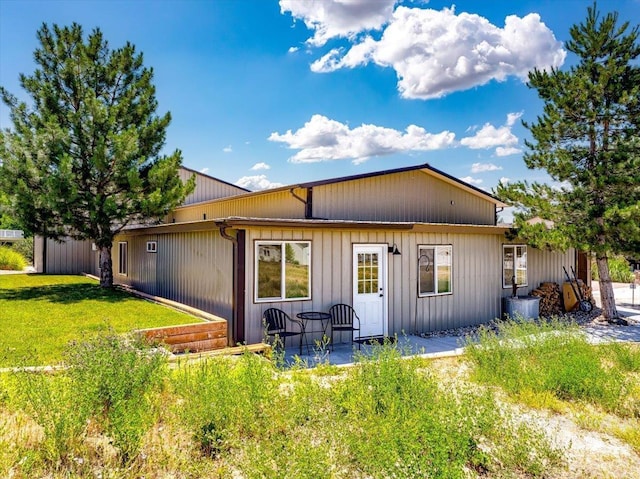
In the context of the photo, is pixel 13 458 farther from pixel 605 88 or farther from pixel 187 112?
pixel 187 112

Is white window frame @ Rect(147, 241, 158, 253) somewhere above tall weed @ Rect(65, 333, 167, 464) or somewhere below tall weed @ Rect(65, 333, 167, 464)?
above

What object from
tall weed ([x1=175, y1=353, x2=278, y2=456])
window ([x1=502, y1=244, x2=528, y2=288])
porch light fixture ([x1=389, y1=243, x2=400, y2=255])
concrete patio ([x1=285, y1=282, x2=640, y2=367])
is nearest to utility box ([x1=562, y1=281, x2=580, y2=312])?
concrete patio ([x1=285, y1=282, x2=640, y2=367])

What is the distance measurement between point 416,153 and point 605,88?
11.7 m

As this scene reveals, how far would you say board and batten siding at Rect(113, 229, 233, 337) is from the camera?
8180 mm

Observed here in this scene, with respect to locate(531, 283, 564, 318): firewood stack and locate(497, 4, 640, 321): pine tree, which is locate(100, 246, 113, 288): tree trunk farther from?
locate(531, 283, 564, 318): firewood stack

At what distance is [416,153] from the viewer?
70.9 ft

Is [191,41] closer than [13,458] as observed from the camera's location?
No

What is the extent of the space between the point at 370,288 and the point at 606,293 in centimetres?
676

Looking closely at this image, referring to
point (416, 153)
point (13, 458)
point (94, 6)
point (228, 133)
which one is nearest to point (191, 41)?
point (94, 6)

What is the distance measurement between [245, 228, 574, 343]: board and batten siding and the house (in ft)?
0.08

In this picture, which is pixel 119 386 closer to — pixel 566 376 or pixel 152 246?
pixel 566 376

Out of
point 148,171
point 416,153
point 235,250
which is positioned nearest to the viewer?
point 235,250

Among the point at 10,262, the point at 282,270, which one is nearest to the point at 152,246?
the point at 282,270

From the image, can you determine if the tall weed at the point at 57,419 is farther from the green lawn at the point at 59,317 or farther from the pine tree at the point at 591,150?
the pine tree at the point at 591,150
